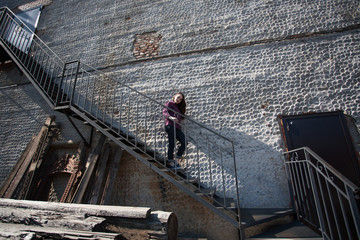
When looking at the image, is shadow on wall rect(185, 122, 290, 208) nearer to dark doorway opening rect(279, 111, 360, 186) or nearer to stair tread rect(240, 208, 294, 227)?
stair tread rect(240, 208, 294, 227)

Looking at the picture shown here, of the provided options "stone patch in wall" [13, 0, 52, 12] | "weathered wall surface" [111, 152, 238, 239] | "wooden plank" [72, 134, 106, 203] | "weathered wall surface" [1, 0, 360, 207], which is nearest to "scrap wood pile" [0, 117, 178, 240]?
"wooden plank" [72, 134, 106, 203]

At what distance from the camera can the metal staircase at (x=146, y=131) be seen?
3090mm

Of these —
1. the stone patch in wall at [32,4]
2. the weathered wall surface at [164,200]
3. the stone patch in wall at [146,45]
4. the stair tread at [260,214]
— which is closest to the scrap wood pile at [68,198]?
the weathered wall surface at [164,200]

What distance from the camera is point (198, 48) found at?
4.79m

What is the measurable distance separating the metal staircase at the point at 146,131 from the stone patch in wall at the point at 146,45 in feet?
3.40

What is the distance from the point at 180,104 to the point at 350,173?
295cm

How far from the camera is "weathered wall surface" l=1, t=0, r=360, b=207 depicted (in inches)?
145

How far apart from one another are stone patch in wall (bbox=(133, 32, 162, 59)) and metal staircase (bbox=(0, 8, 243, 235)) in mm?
1035

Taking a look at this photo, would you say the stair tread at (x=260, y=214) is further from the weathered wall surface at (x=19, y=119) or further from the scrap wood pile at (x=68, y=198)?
the weathered wall surface at (x=19, y=119)

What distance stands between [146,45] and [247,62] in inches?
99.7

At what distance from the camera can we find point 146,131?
4.30 meters

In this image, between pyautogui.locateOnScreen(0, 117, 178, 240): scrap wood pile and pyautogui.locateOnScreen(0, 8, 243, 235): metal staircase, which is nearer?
pyautogui.locateOnScreen(0, 117, 178, 240): scrap wood pile

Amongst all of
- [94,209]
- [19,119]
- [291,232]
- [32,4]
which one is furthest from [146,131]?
[32,4]

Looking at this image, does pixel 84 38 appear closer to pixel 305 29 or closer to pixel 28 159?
pixel 28 159
